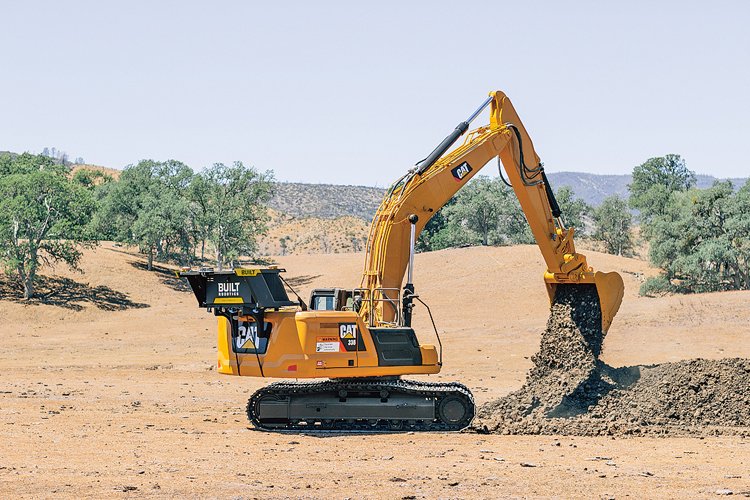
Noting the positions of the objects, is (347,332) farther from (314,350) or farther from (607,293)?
(607,293)

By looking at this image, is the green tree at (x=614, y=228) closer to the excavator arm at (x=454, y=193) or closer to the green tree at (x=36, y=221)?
the green tree at (x=36, y=221)

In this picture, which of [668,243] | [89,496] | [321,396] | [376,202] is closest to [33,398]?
[321,396]

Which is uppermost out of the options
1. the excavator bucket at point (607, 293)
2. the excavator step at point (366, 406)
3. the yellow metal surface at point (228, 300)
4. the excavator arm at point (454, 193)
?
the excavator arm at point (454, 193)

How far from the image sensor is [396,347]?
55.9 feet

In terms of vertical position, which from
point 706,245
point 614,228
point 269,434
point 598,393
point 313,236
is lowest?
point 269,434

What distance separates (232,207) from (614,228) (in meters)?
37.8

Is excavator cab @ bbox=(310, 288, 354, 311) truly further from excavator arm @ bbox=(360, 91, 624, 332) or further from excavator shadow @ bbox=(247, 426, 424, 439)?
excavator shadow @ bbox=(247, 426, 424, 439)

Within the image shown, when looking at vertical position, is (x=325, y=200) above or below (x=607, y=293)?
above

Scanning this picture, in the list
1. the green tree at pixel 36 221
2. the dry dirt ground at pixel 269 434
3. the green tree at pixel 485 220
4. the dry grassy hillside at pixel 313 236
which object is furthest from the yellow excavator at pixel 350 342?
the dry grassy hillside at pixel 313 236

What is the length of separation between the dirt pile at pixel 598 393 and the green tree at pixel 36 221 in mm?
31985

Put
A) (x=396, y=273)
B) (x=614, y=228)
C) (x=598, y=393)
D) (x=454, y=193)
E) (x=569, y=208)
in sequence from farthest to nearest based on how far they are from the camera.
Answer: (x=614, y=228)
(x=569, y=208)
(x=598, y=393)
(x=454, y=193)
(x=396, y=273)

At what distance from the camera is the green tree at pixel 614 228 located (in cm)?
8493

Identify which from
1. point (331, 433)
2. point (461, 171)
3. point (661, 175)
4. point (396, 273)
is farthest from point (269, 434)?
point (661, 175)

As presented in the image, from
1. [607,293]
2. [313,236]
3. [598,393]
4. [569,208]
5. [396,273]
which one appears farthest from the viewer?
[313,236]
